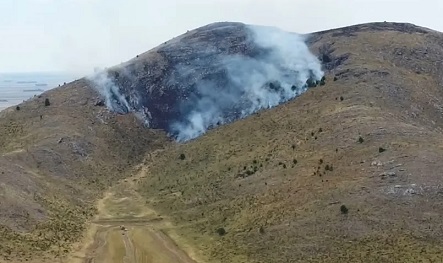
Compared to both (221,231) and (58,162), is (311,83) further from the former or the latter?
(221,231)

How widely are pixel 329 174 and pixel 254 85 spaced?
6672cm

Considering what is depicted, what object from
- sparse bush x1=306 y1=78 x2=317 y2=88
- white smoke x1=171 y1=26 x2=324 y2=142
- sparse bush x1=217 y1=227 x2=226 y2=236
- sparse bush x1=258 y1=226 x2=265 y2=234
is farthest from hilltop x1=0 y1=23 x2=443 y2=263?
sparse bush x1=306 y1=78 x2=317 y2=88

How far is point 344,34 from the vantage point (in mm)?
156000

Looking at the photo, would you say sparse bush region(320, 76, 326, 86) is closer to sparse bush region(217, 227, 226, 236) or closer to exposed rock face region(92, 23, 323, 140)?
exposed rock face region(92, 23, 323, 140)

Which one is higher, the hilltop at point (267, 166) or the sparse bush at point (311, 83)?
the sparse bush at point (311, 83)

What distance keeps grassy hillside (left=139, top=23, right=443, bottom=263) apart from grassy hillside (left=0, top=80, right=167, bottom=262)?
9691 millimetres

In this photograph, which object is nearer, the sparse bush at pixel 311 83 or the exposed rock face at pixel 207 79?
the sparse bush at pixel 311 83

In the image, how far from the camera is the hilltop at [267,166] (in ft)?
226

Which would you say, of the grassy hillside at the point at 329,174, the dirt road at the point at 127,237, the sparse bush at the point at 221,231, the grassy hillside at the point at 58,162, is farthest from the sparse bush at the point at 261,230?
the grassy hillside at the point at 58,162

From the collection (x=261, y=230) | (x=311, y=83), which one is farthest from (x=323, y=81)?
(x=261, y=230)

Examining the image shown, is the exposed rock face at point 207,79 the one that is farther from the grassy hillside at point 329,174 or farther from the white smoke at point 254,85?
the grassy hillside at point 329,174

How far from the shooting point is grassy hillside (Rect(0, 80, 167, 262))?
240 feet

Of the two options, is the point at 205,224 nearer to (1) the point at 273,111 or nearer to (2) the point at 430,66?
(1) the point at 273,111

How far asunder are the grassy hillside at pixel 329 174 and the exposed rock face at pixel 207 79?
13.9 m
